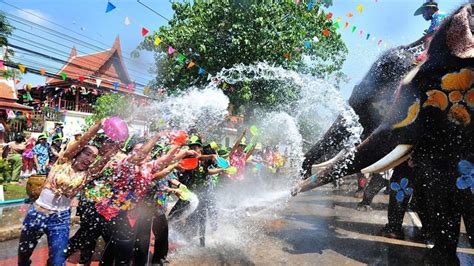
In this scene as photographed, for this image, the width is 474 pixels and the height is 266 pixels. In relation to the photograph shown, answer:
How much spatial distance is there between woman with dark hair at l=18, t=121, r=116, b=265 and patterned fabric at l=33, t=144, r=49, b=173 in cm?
614

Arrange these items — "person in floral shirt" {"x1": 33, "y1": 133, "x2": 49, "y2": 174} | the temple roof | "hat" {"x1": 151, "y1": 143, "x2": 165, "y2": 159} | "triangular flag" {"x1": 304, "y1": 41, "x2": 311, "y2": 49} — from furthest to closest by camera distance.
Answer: the temple roof < "triangular flag" {"x1": 304, "y1": 41, "x2": 311, "y2": 49} < "person in floral shirt" {"x1": 33, "y1": 133, "x2": 49, "y2": 174} < "hat" {"x1": 151, "y1": 143, "x2": 165, "y2": 159}

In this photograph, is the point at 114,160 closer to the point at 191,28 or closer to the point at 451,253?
the point at 451,253

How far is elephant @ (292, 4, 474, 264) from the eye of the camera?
382cm

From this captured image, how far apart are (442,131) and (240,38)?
348 inches

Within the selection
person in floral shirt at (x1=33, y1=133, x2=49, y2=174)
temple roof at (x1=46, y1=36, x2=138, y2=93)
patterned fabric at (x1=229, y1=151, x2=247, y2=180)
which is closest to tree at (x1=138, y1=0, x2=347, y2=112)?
patterned fabric at (x1=229, y1=151, x2=247, y2=180)

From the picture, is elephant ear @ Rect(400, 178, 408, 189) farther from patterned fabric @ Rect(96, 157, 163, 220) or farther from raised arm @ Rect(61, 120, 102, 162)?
raised arm @ Rect(61, 120, 102, 162)

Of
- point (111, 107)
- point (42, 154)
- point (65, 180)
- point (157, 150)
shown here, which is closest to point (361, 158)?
point (157, 150)

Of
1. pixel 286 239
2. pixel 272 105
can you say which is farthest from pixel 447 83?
pixel 272 105

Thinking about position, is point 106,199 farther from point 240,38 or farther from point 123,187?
point 240,38

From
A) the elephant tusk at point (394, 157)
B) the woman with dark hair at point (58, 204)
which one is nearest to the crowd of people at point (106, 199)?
the woman with dark hair at point (58, 204)

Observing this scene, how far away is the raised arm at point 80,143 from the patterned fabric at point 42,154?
618 cm

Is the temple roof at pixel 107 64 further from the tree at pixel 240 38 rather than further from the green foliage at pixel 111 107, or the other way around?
the tree at pixel 240 38

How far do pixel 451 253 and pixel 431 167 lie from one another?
0.92m

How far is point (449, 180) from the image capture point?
4055mm
